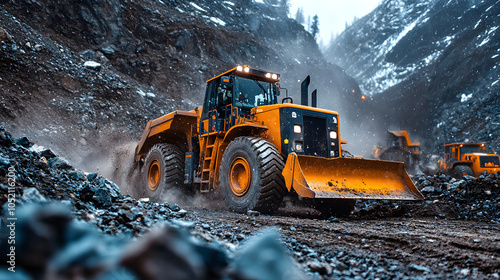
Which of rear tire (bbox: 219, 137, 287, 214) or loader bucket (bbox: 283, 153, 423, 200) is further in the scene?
rear tire (bbox: 219, 137, 287, 214)

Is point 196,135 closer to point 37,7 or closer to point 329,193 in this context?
point 329,193

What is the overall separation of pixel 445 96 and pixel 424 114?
2.63 meters

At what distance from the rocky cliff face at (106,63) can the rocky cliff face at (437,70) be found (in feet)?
45.7

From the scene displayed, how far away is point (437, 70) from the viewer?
40.5 metres

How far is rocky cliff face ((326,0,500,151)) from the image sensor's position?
97.6 ft

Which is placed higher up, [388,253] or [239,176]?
[239,176]

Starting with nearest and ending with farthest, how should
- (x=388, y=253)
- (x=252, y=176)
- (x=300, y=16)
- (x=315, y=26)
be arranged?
(x=388, y=253)
(x=252, y=176)
(x=315, y=26)
(x=300, y=16)

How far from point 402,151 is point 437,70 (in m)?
22.4

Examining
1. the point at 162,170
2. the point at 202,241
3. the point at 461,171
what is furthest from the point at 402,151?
the point at 202,241

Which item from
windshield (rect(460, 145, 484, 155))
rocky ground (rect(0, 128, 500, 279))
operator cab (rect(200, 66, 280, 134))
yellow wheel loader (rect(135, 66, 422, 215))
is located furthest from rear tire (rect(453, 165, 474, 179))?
operator cab (rect(200, 66, 280, 134))

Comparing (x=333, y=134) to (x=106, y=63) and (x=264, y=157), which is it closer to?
(x=264, y=157)

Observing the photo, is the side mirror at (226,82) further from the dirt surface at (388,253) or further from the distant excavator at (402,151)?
the distant excavator at (402,151)

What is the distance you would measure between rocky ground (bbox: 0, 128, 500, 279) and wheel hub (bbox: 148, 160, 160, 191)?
4.08 m

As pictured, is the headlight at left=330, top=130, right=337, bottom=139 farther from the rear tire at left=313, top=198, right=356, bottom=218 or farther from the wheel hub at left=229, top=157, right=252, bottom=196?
the wheel hub at left=229, top=157, right=252, bottom=196
